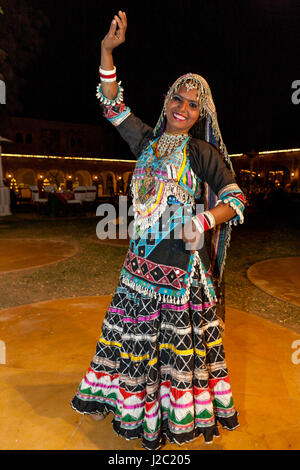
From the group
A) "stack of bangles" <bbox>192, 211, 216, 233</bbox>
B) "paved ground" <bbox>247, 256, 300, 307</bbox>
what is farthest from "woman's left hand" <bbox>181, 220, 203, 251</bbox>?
"paved ground" <bbox>247, 256, 300, 307</bbox>

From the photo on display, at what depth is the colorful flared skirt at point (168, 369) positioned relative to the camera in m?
1.98

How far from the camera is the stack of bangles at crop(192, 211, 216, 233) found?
179 centimetres

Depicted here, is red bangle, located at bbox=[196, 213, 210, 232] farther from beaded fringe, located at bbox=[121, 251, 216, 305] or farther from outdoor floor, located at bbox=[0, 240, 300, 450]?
outdoor floor, located at bbox=[0, 240, 300, 450]

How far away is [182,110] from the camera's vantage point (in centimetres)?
200

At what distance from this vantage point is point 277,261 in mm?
7309

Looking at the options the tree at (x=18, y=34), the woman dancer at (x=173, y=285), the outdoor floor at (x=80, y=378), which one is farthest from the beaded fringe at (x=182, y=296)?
the tree at (x=18, y=34)

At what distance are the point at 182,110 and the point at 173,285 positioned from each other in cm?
97

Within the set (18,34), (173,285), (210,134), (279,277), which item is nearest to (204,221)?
(173,285)

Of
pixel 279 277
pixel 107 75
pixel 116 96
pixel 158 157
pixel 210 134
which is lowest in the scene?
pixel 279 277

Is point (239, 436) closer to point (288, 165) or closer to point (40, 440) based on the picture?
point (40, 440)

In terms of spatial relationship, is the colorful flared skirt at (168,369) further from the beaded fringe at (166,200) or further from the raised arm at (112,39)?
the raised arm at (112,39)

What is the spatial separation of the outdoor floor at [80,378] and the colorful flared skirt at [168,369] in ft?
0.53

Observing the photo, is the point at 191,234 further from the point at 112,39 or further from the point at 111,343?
the point at 112,39
